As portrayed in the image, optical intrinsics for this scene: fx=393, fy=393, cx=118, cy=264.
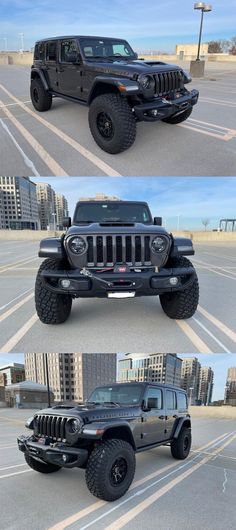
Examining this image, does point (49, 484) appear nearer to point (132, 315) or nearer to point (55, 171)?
point (132, 315)

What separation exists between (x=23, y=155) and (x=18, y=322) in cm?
279

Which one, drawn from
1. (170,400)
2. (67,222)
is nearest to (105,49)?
(67,222)

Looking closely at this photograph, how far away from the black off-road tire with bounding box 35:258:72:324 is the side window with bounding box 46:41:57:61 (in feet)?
15.0

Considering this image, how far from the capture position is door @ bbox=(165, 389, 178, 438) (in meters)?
5.90

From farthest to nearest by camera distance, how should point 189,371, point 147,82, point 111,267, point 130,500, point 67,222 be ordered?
point 189,371
point 67,222
point 147,82
point 111,267
point 130,500

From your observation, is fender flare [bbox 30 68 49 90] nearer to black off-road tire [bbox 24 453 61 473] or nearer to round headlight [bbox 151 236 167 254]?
round headlight [bbox 151 236 167 254]

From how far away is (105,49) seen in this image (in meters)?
7.23

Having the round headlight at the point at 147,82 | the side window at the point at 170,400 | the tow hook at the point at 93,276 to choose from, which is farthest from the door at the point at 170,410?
the round headlight at the point at 147,82

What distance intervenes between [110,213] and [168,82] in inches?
89.6

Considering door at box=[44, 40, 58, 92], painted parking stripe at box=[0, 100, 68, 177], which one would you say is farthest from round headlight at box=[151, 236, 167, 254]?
door at box=[44, 40, 58, 92]

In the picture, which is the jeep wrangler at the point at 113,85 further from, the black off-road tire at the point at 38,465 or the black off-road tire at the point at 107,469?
the black off-road tire at the point at 38,465

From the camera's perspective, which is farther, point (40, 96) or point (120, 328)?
point (40, 96)

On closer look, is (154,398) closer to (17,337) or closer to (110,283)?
(110,283)

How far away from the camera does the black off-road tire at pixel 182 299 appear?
554cm
